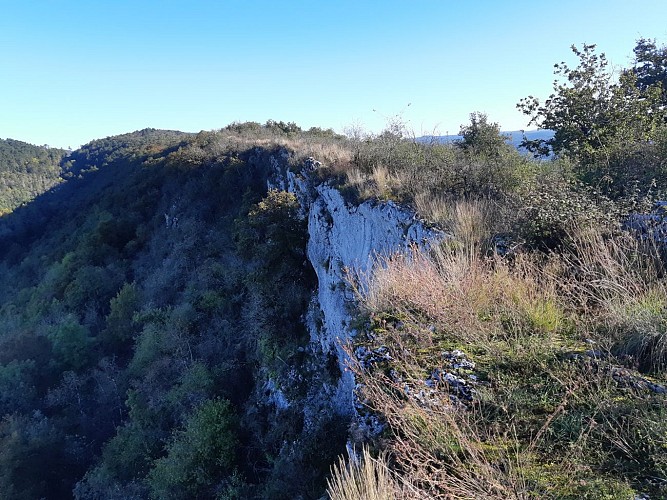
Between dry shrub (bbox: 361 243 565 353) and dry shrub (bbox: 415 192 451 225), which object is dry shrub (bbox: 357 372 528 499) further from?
dry shrub (bbox: 415 192 451 225)

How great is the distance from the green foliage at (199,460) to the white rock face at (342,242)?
495cm

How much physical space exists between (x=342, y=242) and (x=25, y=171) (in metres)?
103

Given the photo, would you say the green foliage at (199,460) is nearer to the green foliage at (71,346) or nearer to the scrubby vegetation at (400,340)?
the scrubby vegetation at (400,340)

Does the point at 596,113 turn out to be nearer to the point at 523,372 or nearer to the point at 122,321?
the point at 523,372

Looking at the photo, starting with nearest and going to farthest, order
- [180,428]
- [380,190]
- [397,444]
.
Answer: [397,444] < [380,190] < [180,428]

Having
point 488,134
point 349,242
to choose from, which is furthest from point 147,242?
point 488,134

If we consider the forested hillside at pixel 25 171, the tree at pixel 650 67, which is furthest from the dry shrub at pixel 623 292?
the forested hillside at pixel 25 171

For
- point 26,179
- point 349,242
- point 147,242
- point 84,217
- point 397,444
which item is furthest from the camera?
point 26,179

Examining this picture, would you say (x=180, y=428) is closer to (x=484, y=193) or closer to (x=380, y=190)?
(x=380, y=190)

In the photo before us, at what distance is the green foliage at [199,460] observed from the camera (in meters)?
12.2

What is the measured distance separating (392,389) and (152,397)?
17.8 metres

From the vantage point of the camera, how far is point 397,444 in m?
2.13

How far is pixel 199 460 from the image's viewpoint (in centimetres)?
1240

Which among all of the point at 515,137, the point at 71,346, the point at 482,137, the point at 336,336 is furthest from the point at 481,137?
the point at 71,346
